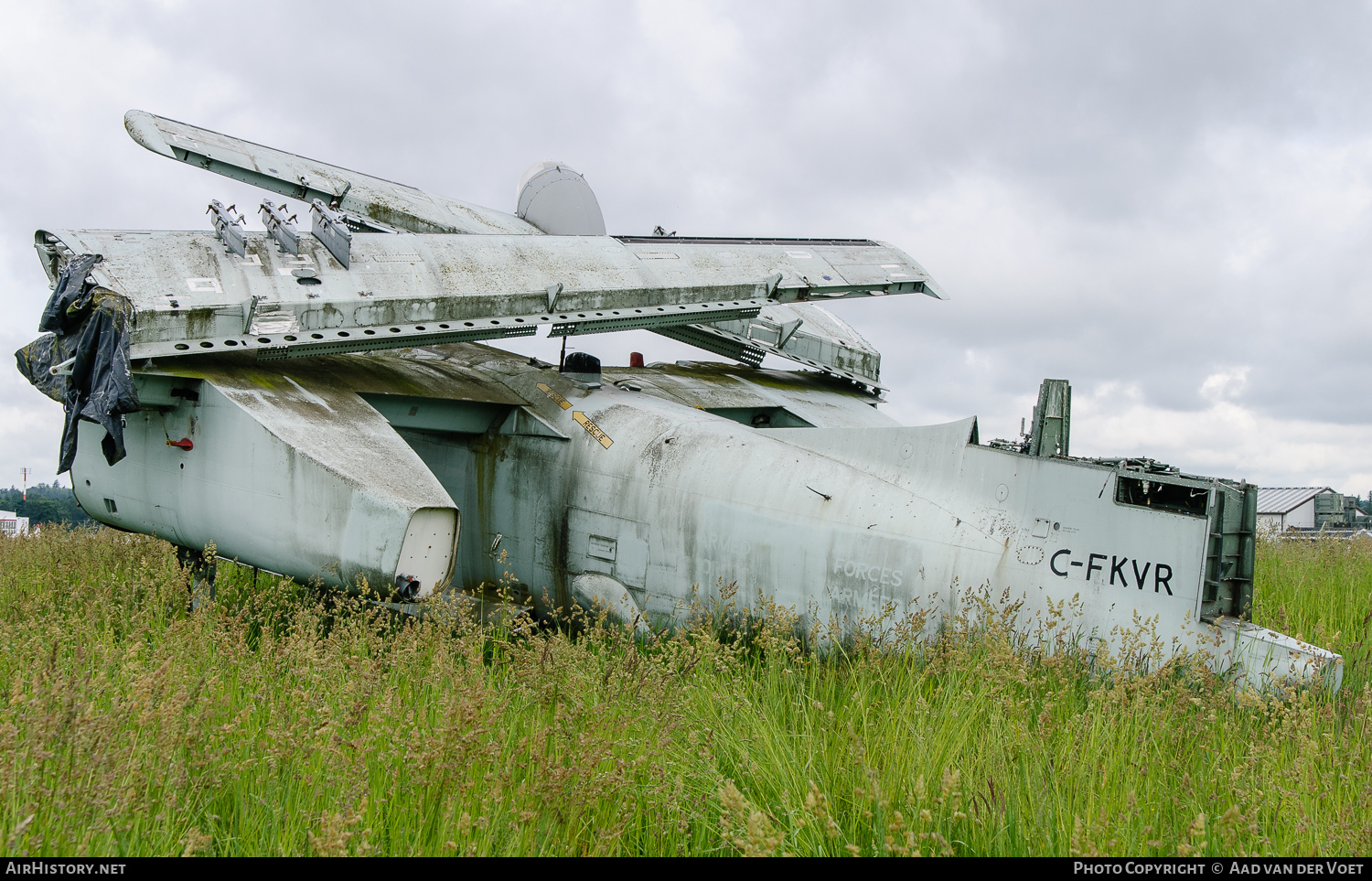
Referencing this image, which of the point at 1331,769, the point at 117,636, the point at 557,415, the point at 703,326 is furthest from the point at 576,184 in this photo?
the point at 1331,769

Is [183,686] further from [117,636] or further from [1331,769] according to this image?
[1331,769]

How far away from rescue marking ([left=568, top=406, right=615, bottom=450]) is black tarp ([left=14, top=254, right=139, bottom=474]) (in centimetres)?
395

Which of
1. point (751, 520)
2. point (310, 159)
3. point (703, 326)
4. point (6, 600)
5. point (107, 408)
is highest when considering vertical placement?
point (310, 159)

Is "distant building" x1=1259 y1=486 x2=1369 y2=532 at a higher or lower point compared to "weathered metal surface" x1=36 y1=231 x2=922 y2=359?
lower

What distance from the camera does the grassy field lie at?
10.9 ft

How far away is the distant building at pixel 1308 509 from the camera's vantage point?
20.9 meters

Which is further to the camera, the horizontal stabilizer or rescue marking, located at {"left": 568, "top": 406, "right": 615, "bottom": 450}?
the horizontal stabilizer

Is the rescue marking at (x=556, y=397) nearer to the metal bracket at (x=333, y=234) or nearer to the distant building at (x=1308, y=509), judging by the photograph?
the metal bracket at (x=333, y=234)

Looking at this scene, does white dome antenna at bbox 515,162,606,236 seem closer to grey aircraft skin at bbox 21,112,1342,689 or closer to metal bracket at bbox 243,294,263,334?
grey aircraft skin at bbox 21,112,1342,689

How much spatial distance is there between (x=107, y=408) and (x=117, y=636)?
208cm

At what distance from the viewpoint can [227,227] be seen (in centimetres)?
962

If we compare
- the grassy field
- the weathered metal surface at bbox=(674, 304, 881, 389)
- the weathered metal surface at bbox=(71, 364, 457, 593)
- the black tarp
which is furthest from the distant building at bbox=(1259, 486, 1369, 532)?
the black tarp
